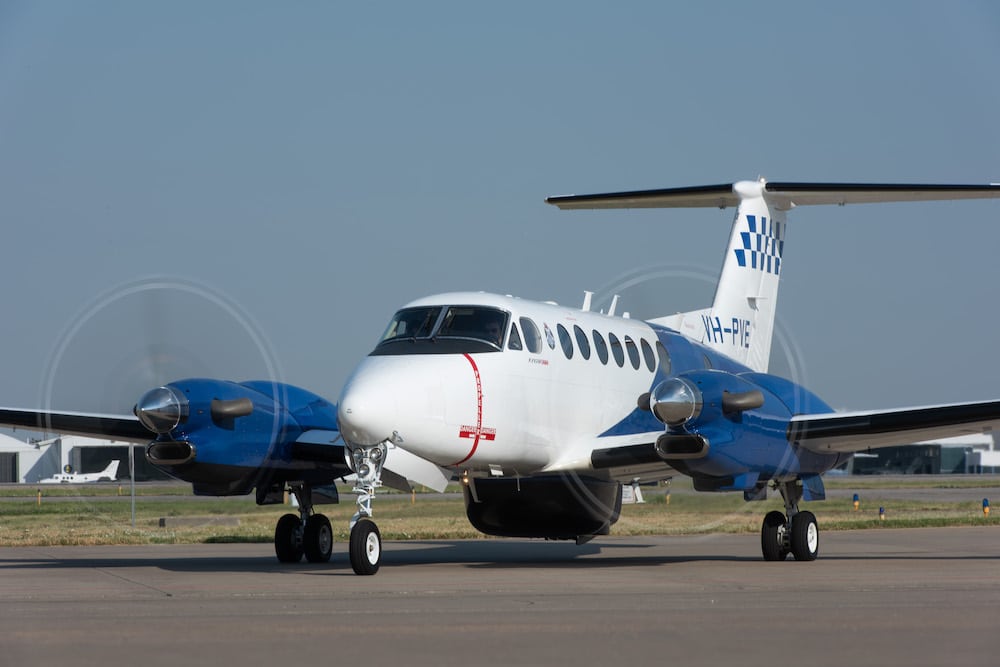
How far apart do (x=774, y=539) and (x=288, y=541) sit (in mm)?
6864

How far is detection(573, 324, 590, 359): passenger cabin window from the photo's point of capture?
56.7 feet

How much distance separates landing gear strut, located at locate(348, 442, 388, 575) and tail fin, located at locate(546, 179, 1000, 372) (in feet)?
26.0

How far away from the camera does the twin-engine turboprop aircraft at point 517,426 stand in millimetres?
14734

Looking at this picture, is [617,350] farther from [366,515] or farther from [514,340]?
[366,515]

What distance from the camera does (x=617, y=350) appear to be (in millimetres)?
18109

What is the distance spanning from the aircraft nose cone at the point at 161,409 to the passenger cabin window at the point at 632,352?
6.28 m

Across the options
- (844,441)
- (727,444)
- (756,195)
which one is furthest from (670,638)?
(756,195)

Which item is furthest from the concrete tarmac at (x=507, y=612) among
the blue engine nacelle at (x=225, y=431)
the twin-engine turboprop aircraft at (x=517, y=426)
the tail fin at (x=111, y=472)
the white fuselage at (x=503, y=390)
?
the tail fin at (x=111, y=472)

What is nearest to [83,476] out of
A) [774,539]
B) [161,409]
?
[161,409]

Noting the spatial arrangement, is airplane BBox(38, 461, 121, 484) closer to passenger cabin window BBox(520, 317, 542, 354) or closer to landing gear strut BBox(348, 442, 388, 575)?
passenger cabin window BBox(520, 317, 542, 354)

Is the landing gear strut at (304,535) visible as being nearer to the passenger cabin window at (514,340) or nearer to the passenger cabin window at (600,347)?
the passenger cabin window at (514,340)

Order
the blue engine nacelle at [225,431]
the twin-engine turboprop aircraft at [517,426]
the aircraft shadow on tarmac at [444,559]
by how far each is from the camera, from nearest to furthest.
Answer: the twin-engine turboprop aircraft at [517,426]
the blue engine nacelle at [225,431]
the aircraft shadow on tarmac at [444,559]

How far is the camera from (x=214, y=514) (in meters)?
32.8

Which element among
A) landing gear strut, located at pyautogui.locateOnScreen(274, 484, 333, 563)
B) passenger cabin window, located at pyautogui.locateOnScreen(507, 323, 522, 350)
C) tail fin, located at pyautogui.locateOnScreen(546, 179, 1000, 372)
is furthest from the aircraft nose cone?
tail fin, located at pyautogui.locateOnScreen(546, 179, 1000, 372)
